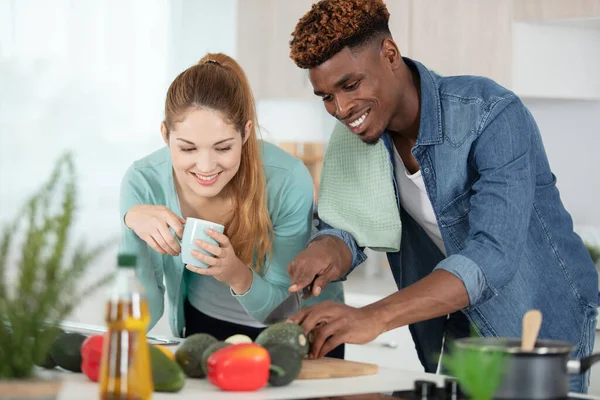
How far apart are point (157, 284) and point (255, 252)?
0.24 metres

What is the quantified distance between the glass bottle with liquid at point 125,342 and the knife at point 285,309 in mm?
1076

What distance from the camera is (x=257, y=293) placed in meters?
2.03

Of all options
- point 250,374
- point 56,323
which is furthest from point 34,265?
point 250,374

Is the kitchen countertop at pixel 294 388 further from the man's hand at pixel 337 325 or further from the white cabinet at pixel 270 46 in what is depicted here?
the white cabinet at pixel 270 46

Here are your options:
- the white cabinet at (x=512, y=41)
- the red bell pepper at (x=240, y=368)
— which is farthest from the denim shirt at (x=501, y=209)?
the white cabinet at (x=512, y=41)

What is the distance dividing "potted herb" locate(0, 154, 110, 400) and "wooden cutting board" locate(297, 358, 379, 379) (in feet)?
1.78

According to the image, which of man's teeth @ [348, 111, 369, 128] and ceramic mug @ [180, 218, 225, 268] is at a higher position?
man's teeth @ [348, 111, 369, 128]

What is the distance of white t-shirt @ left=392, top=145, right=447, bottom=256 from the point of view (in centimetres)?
205

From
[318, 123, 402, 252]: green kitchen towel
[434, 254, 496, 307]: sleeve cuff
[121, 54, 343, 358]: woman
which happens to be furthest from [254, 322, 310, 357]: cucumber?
[318, 123, 402, 252]: green kitchen towel

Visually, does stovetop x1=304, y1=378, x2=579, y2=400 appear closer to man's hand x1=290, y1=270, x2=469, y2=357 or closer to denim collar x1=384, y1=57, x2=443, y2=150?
man's hand x1=290, y1=270, x2=469, y2=357

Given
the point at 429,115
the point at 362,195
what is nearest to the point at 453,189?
the point at 429,115

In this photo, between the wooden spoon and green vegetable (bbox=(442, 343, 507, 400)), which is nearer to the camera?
green vegetable (bbox=(442, 343, 507, 400))

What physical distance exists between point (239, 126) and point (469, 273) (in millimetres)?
692

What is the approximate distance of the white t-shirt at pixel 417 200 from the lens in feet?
6.73
